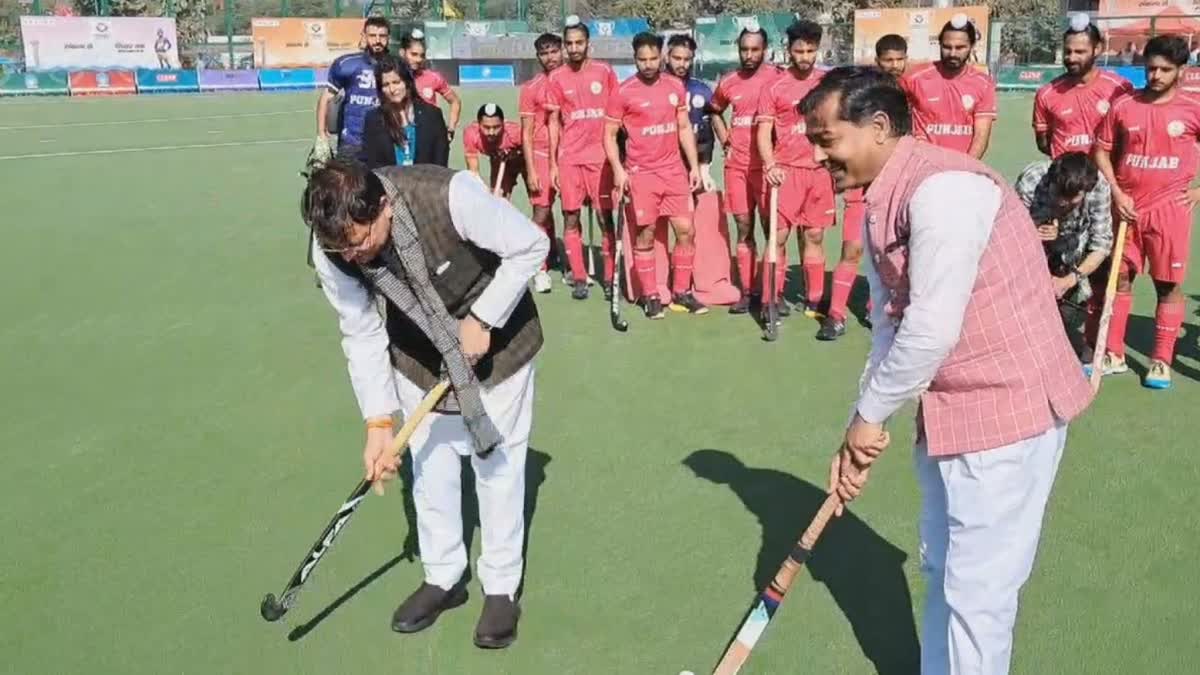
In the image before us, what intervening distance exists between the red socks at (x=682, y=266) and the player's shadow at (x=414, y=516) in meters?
2.92

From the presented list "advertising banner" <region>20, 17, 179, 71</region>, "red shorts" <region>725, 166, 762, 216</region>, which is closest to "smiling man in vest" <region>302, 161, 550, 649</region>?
"red shorts" <region>725, 166, 762, 216</region>

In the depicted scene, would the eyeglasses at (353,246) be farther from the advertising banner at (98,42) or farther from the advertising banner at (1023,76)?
the advertising banner at (98,42)

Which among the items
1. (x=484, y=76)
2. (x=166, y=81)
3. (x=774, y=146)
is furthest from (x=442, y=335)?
(x=484, y=76)

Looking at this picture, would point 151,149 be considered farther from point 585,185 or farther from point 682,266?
point 682,266

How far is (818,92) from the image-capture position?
2732 millimetres

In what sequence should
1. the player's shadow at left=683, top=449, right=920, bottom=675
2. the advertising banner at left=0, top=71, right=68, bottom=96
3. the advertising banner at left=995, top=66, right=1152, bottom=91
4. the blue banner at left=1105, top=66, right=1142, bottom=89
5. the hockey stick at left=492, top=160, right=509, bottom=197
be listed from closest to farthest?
1. the player's shadow at left=683, top=449, right=920, bottom=675
2. the hockey stick at left=492, top=160, right=509, bottom=197
3. the blue banner at left=1105, top=66, right=1142, bottom=89
4. the advertising banner at left=995, top=66, right=1152, bottom=91
5. the advertising banner at left=0, top=71, right=68, bottom=96

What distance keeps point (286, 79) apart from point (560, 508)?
35.5 m

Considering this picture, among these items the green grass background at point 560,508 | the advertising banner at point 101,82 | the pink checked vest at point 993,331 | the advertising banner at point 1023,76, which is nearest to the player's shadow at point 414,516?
the green grass background at point 560,508

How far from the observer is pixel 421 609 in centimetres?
398

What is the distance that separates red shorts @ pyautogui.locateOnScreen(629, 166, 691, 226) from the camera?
7.86 metres

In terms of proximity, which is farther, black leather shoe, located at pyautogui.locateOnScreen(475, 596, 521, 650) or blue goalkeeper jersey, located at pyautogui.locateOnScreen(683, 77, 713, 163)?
blue goalkeeper jersey, located at pyautogui.locateOnScreen(683, 77, 713, 163)

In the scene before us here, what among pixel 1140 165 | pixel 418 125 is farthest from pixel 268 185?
pixel 1140 165

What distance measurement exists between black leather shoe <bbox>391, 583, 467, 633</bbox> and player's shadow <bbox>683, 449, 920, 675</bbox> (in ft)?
3.90

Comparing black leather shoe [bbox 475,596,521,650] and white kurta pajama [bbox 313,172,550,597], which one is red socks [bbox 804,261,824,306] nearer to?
white kurta pajama [bbox 313,172,550,597]
